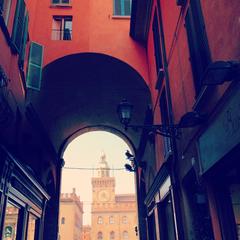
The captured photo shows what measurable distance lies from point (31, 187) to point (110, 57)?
589 centimetres

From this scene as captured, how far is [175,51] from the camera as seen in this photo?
26.2 ft

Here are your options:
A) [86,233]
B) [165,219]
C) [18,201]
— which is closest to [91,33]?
[18,201]

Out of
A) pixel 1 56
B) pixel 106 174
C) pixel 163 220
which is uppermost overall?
pixel 106 174

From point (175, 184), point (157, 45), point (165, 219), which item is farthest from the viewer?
point (157, 45)

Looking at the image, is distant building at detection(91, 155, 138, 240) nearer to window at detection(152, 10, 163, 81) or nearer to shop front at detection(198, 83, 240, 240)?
window at detection(152, 10, 163, 81)

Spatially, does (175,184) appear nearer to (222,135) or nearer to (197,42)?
(222,135)

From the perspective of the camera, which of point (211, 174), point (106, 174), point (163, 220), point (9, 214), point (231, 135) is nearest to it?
point (231, 135)

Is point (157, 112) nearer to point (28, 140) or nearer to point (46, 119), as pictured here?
point (28, 140)

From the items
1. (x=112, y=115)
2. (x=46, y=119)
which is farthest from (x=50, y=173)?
(x=112, y=115)

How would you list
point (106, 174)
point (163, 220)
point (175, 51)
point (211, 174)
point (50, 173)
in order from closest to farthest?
point (211, 174) → point (175, 51) → point (163, 220) → point (50, 173) → point (106, 174)

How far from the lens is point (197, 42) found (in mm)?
5961

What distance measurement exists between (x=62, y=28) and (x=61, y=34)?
333 mm

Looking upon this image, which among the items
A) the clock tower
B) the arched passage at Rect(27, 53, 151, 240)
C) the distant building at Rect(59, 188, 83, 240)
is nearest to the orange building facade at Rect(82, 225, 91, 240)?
the clock tower

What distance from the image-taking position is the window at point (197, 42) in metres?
5.62
